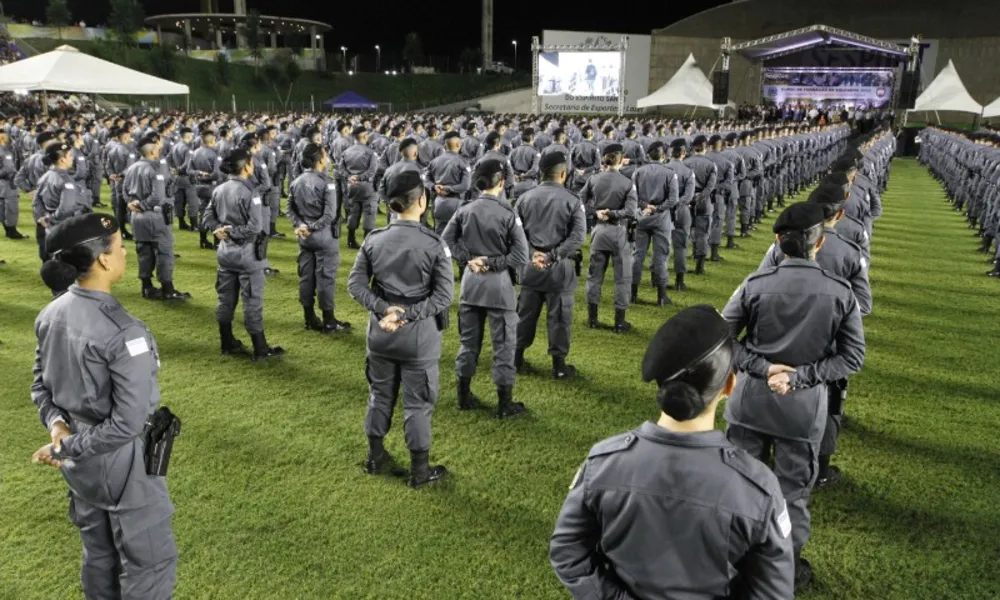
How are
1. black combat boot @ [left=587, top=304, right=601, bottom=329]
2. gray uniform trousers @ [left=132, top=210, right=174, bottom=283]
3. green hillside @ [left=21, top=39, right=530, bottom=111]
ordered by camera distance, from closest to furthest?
black combat boot @ [left=587, top=304, right=601, bottom=329]
gray uniform trousers @ [left=132, top=210, right=174, bottom=283]
green hillside @ [left=21, top=39, right=530, bottom=111]

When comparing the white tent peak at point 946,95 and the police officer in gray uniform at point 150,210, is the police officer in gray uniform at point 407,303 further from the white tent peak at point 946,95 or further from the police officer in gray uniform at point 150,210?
the white tent peak at point 946,95

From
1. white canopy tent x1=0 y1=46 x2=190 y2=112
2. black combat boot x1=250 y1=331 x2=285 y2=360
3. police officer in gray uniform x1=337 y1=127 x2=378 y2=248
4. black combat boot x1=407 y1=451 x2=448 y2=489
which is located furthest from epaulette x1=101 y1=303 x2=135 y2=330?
white canopy tent x1=0 y1=46 x2=190 y2=112

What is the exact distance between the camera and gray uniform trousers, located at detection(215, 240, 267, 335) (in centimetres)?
679

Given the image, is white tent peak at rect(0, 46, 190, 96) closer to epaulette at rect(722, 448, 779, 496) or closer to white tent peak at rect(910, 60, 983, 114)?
epaulette at rect(722, 448, 779, 496)

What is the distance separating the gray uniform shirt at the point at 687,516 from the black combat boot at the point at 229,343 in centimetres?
601

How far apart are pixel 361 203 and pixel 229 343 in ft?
18.5

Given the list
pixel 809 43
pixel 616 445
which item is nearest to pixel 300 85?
pixel 809 43

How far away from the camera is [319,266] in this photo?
7.77m

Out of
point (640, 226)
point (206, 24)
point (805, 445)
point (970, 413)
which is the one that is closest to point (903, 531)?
point (805, 445)

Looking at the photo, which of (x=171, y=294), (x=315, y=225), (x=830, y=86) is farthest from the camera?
(x=830, y=86)

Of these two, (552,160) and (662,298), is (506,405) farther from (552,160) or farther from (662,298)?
(662,298)

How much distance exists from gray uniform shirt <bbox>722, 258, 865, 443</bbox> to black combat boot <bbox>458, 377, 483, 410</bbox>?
280cm

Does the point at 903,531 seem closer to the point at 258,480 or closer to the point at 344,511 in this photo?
the point at 344,511

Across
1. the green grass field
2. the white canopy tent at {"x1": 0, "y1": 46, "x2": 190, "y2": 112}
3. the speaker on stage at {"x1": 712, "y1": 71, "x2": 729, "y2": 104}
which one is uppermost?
the speaker on stage at {"x1": 712, "y1": 71, "x2": 729, "y2": 104}
